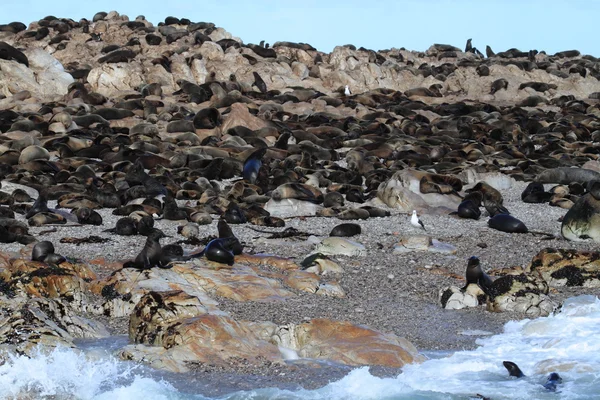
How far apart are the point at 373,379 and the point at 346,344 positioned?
71cm

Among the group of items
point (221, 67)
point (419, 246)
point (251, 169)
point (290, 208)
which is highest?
point (221, 67)

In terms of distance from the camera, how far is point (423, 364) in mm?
6367

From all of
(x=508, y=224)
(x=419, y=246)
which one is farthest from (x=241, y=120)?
(x=419, y=246)

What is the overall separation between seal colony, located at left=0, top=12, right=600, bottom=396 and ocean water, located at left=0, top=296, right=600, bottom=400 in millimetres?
622

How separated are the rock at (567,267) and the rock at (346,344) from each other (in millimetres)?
2865

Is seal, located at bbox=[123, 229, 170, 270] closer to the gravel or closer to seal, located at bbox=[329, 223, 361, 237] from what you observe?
the gravel

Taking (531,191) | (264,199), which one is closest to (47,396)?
(264,199)

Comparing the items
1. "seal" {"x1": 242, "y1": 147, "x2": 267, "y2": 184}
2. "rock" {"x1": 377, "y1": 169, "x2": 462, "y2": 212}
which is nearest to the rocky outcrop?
"rock" {"x1": 377, "y1": 169, "x2": 462, "y2": 212}

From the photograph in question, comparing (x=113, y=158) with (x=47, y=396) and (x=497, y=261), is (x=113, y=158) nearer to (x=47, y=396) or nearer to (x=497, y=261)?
(x=497, y=261)

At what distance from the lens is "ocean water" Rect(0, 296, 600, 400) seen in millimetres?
5594

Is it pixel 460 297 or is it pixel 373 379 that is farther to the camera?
pixel 460 297

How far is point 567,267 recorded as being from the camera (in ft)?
29.4

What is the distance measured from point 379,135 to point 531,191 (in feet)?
28.8

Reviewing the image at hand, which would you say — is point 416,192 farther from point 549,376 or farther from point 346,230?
point 549,376
